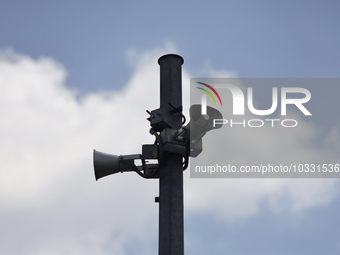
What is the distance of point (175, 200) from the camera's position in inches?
249

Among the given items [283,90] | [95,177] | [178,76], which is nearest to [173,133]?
[178,76]

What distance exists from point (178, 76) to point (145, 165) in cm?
140

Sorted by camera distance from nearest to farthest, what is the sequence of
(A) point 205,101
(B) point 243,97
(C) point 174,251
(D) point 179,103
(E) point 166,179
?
1. (C) point 174,251
2. (E) point 166,179
3. (D) point 179,103
4. (A) point 205,101
5. (B) point 243,97

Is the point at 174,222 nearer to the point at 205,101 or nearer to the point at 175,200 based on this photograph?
the point at 175,200

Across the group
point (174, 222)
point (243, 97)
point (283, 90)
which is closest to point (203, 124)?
point (174, 222)

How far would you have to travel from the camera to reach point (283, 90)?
971 centimetres

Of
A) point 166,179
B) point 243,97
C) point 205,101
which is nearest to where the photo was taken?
point 166,179

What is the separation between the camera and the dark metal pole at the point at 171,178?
614cm

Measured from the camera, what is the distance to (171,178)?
648 cm

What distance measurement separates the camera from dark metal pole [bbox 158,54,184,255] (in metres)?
6.14

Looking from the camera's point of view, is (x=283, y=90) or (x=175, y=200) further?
(x=283, y=90)

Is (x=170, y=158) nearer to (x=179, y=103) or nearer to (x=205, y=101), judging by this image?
(x=179, y=103)

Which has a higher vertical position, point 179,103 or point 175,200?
point 179,103

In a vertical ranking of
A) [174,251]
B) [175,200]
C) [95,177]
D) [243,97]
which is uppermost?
[243,97]
